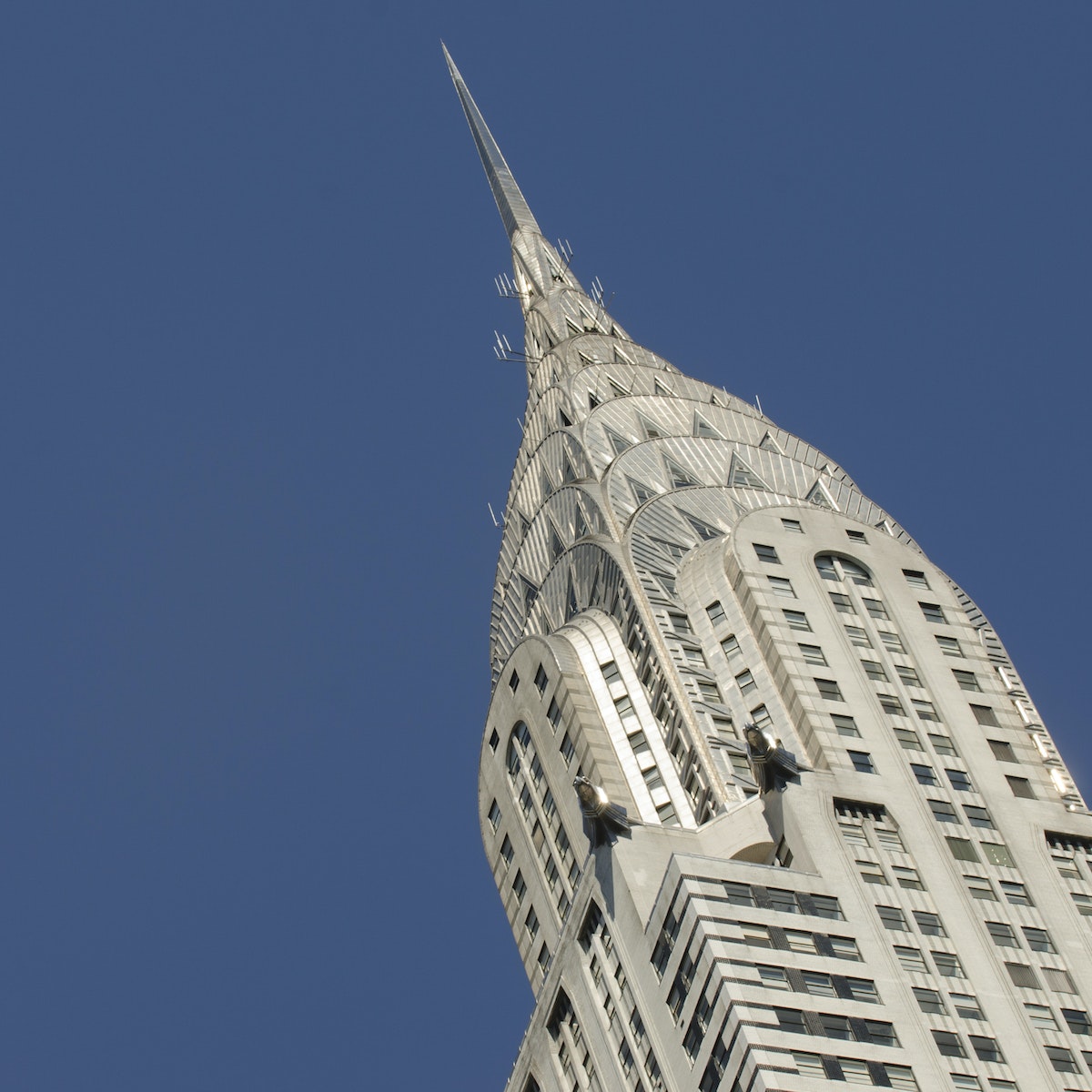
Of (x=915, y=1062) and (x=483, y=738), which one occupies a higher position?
(x=483, y=738)

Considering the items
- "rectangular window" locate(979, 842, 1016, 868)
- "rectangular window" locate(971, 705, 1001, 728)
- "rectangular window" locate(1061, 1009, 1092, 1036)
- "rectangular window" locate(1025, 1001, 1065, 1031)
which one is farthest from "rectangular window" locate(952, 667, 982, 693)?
"rectangular window" locate(1061, 1009, 1092, 1036)

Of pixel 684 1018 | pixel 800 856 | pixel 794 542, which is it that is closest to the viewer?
pixel 684 1018

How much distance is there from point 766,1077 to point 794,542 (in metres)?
48.6

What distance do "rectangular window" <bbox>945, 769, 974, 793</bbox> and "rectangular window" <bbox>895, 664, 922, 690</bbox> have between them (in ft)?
27.2

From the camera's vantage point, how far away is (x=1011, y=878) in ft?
384

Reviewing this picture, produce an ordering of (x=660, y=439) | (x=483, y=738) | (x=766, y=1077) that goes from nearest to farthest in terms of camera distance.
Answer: (x=766, y=1077) → (x=483, y=738) → (x=660, y=439)

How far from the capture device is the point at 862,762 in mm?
122688

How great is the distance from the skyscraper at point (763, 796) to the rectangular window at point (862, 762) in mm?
167

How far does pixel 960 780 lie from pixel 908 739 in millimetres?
4091

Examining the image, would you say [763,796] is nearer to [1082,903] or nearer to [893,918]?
[893,918]

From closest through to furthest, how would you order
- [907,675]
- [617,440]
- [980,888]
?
[980,888] < [907,675] < [617,440]

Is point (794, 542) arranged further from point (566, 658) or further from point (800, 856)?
point (800, 856)

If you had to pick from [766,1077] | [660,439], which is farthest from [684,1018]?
[660,439]

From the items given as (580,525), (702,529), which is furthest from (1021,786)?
(580,525)
